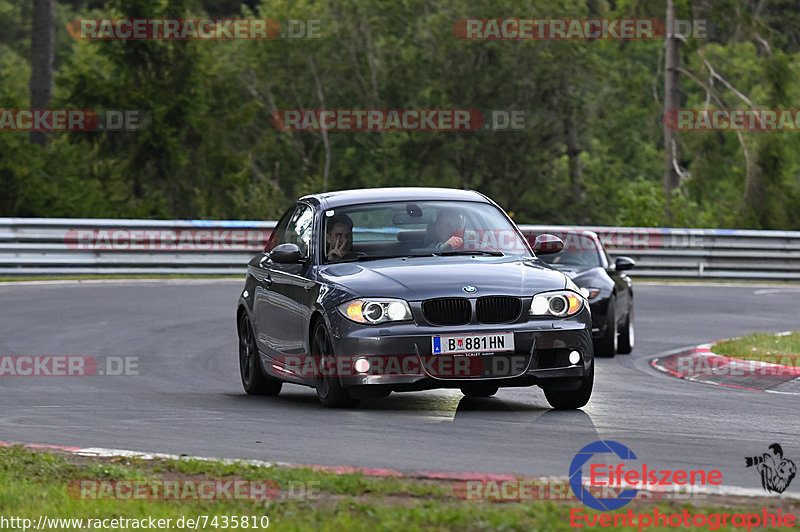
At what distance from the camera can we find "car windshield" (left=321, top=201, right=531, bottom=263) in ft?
36.4

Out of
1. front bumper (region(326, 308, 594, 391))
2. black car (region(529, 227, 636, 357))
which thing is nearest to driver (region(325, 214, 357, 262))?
front bumper (region(326, 308, 594, 391))

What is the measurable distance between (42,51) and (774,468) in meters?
33.3

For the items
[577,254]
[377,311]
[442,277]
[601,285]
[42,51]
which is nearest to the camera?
[377,311]

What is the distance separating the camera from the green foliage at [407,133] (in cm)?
3806

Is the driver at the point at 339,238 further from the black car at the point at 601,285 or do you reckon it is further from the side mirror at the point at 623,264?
the side mirror at the point at 623,264

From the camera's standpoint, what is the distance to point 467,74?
52.6m

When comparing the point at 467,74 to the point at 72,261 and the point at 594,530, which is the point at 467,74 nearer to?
the point at 72,261

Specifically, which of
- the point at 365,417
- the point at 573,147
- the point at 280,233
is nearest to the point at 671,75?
the point at 573,147

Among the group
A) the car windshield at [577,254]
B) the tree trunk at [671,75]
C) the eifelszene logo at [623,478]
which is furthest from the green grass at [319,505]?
the tree trunk at [671,75]

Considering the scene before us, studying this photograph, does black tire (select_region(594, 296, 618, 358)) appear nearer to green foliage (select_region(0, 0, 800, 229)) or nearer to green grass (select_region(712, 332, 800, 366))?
green grass (select_region(712, 332, 800, 366))

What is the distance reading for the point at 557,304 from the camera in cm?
1029

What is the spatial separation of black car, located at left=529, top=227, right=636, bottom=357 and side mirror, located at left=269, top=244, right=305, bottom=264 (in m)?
5.65

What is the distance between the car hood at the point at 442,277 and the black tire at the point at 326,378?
0.40 meters

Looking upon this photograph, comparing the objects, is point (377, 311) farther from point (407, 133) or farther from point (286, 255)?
point (407, 133)
